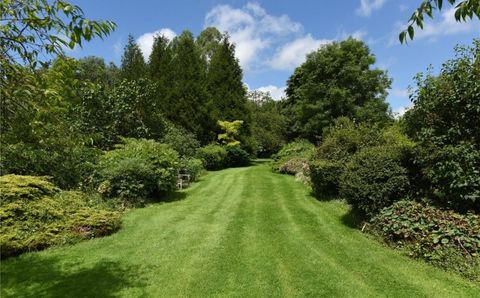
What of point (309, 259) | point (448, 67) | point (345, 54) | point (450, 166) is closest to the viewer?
point (309, 259)

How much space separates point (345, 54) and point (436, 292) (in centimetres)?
2449

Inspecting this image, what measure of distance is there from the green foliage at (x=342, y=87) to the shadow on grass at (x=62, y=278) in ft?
72.8

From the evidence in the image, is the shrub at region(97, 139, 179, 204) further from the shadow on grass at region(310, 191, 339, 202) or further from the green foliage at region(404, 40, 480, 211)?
the green foliage at region(404, 40, 480, 211)

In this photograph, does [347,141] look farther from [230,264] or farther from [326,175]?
[230,264]

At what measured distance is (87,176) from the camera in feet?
38.2

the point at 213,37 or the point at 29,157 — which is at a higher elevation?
the point at 213,37

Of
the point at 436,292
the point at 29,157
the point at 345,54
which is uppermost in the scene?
the point at 345,54

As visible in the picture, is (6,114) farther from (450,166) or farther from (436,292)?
(450,166)

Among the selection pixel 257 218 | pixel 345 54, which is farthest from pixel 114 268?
pixel 345 54

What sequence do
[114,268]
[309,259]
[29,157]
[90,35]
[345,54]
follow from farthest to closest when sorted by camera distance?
Result: [345,54] → [29,157] → [309,259] → [114,268] → [90,35]

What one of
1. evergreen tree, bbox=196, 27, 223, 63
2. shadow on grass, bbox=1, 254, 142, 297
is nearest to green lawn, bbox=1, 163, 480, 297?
shadow on grass, bbox=1, 254, 142, 297

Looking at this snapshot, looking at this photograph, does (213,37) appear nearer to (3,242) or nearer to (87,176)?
(87,176)

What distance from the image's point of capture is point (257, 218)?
9820 millimetres

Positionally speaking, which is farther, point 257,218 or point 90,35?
point 257,218
